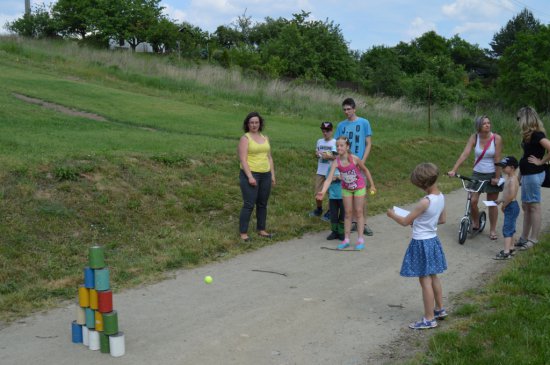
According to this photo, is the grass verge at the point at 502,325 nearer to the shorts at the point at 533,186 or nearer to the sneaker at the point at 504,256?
the sneaker at the point at 504,256

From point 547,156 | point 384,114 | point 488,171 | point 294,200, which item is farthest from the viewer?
point 384,114

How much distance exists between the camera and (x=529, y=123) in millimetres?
8266

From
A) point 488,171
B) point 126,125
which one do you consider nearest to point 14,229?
point 488,171

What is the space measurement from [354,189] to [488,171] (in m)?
2.19

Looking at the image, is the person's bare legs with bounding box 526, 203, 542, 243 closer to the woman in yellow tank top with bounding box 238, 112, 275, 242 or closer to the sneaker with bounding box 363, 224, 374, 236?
the sneaker with bounding box 363, 224, 374, 236

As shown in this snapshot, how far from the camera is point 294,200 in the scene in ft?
36.5

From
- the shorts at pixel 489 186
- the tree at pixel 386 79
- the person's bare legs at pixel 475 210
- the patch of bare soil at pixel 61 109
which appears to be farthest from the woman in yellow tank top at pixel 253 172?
the tree at pixel 386 79

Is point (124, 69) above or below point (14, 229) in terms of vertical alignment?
above

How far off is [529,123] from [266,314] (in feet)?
14.9

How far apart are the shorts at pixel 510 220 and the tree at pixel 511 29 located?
78.6 m

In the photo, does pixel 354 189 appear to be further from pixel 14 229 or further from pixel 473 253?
pixel 14 229

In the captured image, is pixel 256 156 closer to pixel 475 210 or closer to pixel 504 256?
pixel 475 210

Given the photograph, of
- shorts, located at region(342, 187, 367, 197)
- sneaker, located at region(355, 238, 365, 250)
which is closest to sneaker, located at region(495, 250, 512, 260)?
sneaker, located at region(355, 238, 365, 250)

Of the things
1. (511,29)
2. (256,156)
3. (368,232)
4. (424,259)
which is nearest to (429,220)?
(424,259)
